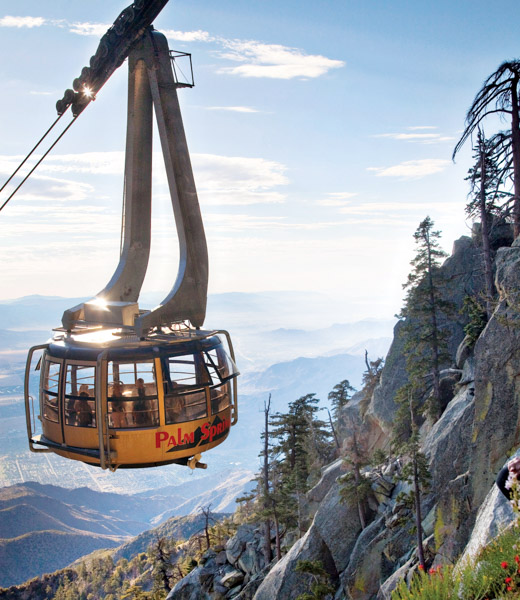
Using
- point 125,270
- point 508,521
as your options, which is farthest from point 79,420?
point 508,521

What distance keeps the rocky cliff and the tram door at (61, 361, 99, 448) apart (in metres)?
7.43

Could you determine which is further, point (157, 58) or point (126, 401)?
point (157, 58)

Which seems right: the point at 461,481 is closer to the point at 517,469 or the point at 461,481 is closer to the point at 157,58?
the point at 517,469

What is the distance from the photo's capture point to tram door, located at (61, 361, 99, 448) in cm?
1010

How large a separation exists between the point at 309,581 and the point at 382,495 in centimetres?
609

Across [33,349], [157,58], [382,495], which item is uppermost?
[157,58]

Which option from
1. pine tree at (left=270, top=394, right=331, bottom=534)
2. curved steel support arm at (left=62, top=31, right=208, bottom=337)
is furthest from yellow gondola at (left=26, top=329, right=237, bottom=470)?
pine tree at (left=270, top=394, right=331, bottom=534)

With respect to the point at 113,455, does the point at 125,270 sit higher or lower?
higher

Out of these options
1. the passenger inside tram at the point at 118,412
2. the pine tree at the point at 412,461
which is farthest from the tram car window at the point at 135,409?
the pine tree at the point at 412,461

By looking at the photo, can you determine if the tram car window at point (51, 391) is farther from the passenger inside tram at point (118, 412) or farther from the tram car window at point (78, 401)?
the passenger inside tram at point (118, 412)

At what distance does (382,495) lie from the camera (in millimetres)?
31375

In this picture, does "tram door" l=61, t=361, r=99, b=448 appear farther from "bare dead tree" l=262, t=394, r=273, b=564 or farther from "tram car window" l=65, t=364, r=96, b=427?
"bare dead tree" l=262, t=394, r=273, b=564

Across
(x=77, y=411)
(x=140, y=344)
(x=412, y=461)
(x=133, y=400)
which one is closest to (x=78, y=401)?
(x=77, y=411)

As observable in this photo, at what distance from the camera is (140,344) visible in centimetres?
996
